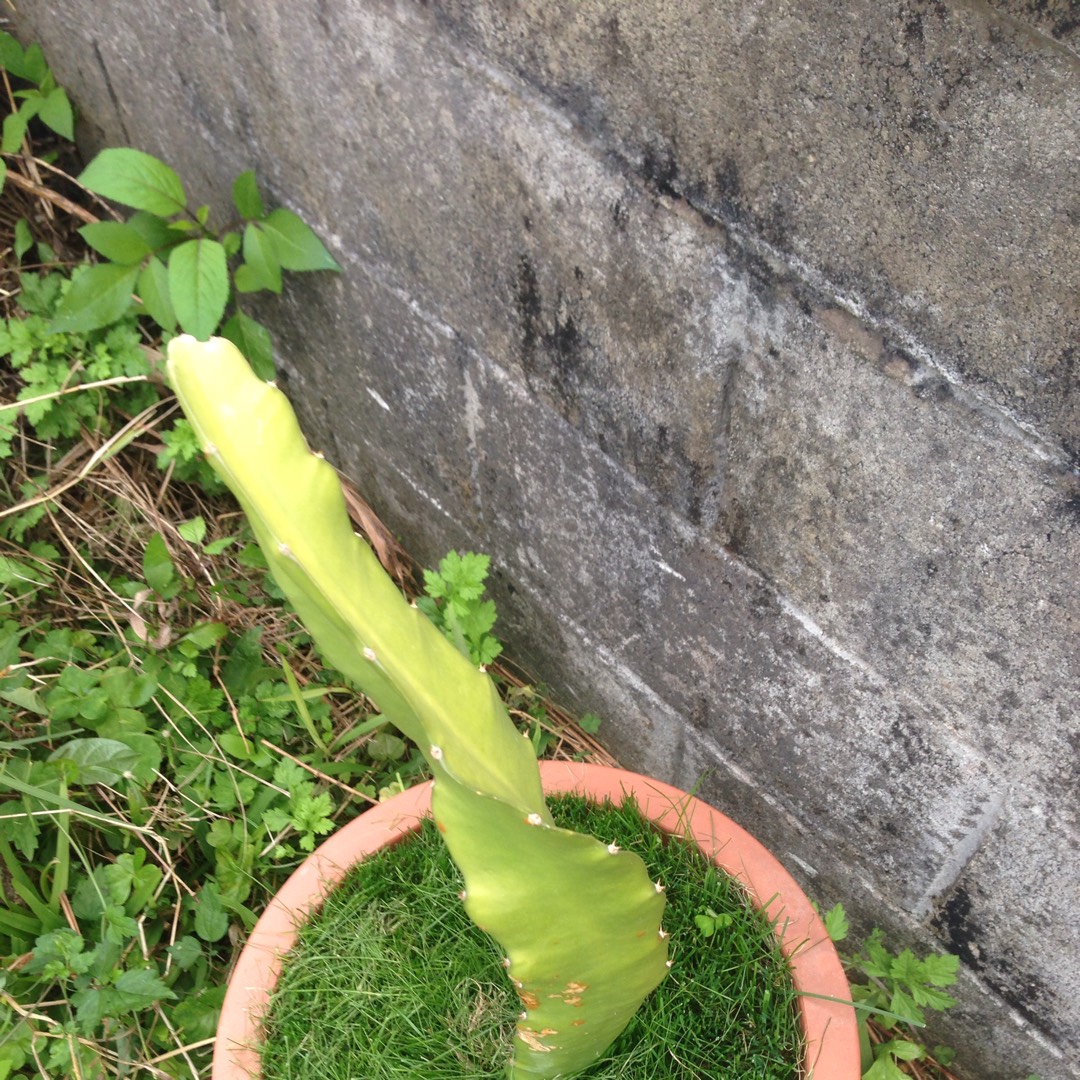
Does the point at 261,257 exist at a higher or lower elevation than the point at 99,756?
higher

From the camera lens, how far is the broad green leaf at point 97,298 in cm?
213

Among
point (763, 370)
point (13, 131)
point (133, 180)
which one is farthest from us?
point (13, 131)

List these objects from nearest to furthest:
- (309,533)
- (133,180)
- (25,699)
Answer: (309,533), (25,699), (133,180)

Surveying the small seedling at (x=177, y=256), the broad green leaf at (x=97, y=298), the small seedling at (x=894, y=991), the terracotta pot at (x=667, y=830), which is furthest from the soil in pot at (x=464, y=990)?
the broad green leaf at (x=97, y=298)

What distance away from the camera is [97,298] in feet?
7.03

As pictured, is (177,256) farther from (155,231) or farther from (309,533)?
(309,533)

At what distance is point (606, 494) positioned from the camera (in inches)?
63.8

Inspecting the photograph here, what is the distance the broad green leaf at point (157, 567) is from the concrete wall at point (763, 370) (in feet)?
1.66

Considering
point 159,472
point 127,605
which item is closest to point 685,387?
point 127,605

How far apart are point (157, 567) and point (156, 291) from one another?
541mm

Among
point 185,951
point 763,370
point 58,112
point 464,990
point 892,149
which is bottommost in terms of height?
point 185,951

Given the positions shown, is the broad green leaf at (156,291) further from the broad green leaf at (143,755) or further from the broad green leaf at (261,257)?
the broad green leaf at (143,755)

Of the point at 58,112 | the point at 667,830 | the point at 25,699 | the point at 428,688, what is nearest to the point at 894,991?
the point at 667,830

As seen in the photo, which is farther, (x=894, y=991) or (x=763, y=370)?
(x=894, y=991)
